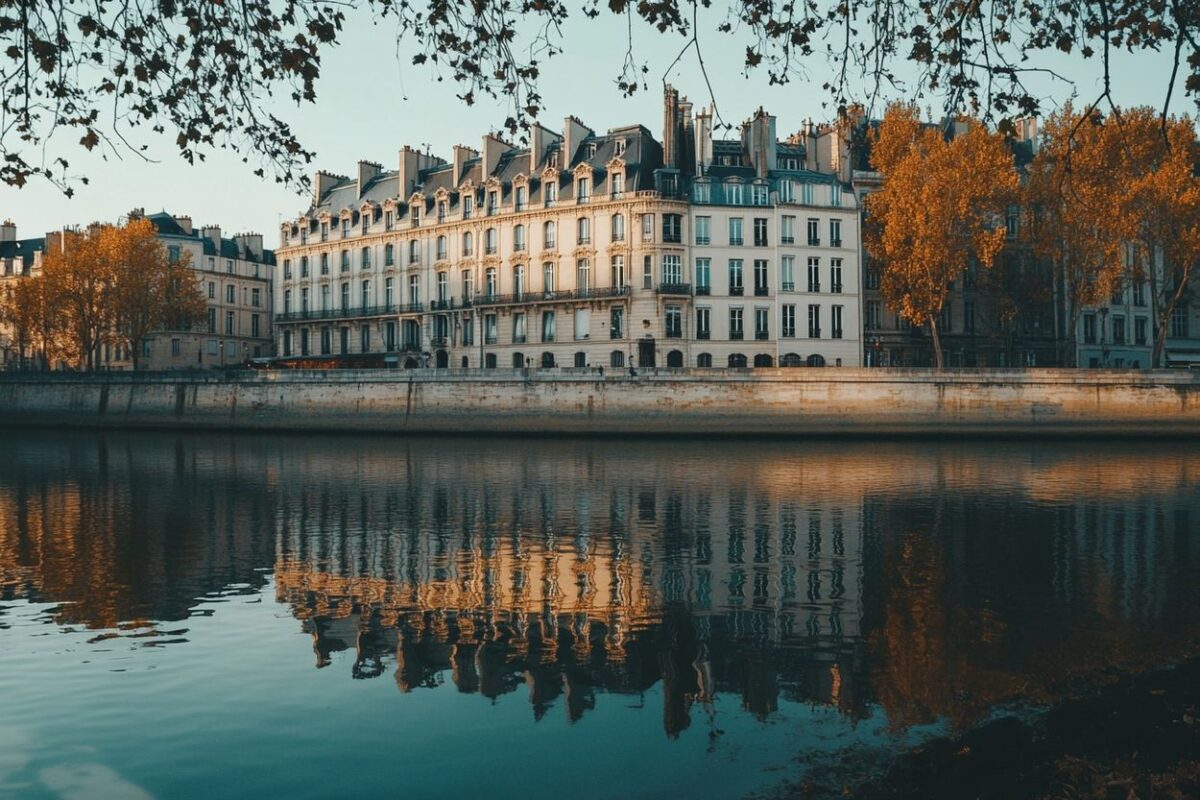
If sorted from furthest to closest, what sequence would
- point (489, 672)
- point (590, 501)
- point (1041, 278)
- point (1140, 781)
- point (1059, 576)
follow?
point (1041, 278), point (590, 501), point (1059, 576), point (489, 672), point (1140, 781)

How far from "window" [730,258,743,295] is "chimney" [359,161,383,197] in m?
30.7

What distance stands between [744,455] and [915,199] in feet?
66.4

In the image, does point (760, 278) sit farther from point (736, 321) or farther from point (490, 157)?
point (490, 157)

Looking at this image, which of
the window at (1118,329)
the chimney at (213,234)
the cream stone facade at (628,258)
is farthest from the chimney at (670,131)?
the chimney at (213,234)

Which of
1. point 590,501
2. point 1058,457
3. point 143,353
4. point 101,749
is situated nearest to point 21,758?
point 101,749

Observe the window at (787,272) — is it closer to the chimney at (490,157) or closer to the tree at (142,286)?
the chimney at (490,157)

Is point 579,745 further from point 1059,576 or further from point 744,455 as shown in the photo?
point 744,455

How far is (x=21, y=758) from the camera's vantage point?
8.37m

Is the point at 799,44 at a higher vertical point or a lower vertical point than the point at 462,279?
lower

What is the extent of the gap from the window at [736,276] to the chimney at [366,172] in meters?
30.7

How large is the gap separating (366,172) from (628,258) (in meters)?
26.4

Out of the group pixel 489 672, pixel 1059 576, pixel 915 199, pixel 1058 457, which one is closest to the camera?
pixel 489 672

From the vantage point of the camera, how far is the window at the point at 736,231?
61.4 metres

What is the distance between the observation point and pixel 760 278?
61438 mm
